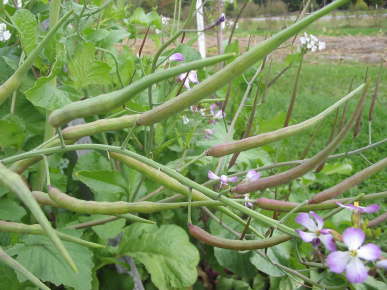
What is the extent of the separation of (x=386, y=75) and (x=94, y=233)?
235 cm

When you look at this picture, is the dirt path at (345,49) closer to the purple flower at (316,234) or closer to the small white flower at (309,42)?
the small white flower at (309,42)

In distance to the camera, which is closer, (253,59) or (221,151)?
(253,59)

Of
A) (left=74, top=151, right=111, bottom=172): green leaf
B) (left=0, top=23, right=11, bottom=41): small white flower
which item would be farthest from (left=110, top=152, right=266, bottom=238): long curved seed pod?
(left=0, top=23, right=11, bottom=41): small white flower

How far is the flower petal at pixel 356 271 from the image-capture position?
1.21 ft

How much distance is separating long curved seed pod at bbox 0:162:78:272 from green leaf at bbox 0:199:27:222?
31 centimetres

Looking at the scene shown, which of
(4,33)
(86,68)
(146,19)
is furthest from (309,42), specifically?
(4,33)

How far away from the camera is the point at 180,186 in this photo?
1.60 feet

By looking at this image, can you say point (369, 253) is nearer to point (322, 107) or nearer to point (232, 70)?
point (232, 70)

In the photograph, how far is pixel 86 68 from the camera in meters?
0.74

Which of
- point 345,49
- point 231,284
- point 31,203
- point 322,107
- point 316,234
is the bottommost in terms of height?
point 345,49

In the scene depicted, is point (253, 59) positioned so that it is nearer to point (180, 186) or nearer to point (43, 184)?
point (180, 186)

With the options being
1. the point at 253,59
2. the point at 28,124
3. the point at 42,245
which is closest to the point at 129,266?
the point at 42,245

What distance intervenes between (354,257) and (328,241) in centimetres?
3

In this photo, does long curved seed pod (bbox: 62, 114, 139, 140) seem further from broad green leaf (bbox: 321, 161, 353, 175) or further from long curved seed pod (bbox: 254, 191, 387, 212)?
broad green leaf (bbox: 321, 161, 353, 175)
